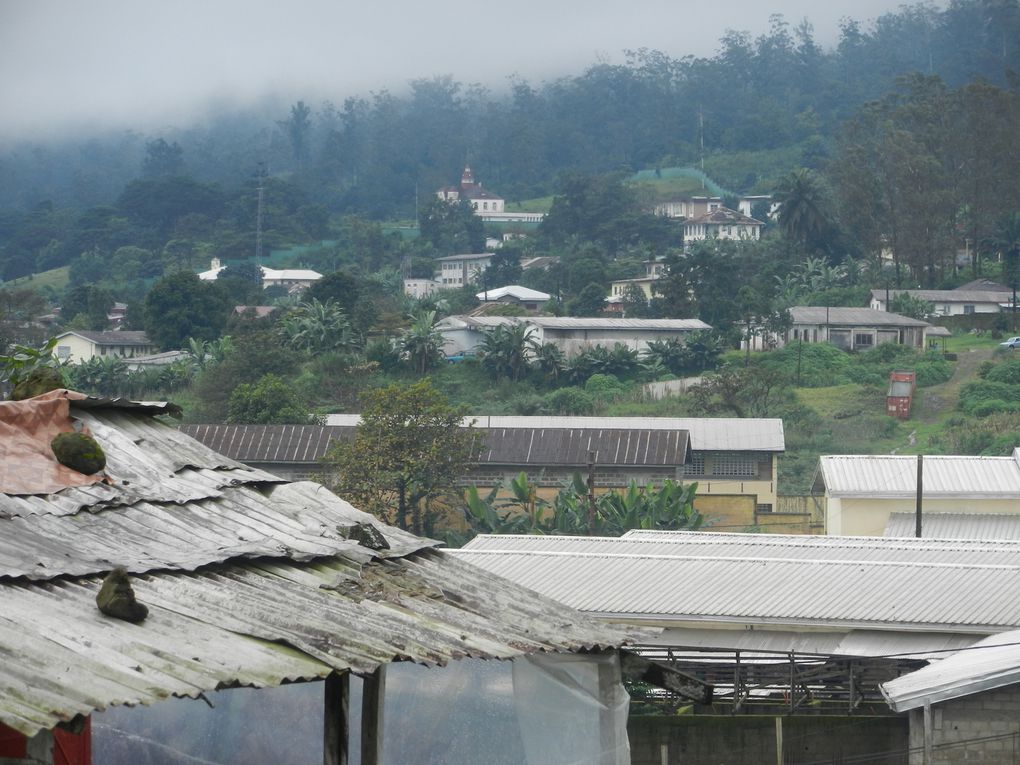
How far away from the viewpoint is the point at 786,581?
1778 centimetres

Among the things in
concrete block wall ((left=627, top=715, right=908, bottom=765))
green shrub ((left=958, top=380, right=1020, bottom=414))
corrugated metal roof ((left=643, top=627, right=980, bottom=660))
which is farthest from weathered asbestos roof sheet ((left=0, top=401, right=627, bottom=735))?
green shrub ((left=958, top=380, right=1020, bottom=414))

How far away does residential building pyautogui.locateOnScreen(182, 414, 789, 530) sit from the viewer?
126ft

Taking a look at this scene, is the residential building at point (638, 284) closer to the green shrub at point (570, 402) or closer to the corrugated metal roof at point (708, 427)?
the green shrub at point (570, 402)

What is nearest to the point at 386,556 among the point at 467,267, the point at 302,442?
the point at 302,442

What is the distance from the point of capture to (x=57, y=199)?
154 metres

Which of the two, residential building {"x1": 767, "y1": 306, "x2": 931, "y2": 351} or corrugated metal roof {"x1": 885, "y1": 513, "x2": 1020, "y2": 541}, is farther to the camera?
residential building {"x1": 767, "y1": 306, "x2": 931, "y2": 351}

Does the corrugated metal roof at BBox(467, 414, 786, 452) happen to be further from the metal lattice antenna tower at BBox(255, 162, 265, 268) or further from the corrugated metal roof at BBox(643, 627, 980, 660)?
the metal lattice antenna tower at BBox(255, 162, 265, 268)

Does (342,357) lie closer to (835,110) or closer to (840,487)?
(840,487)

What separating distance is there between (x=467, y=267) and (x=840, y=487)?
68.7 m

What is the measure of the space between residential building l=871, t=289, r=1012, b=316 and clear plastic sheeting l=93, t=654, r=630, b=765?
58681 mm

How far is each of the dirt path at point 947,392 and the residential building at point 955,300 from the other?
9449mm

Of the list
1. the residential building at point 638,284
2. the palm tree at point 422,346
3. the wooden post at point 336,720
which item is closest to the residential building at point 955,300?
the residential building at point 638,284

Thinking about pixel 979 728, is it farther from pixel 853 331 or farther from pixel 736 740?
pixel 853 331

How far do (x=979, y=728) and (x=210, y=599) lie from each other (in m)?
8.73
